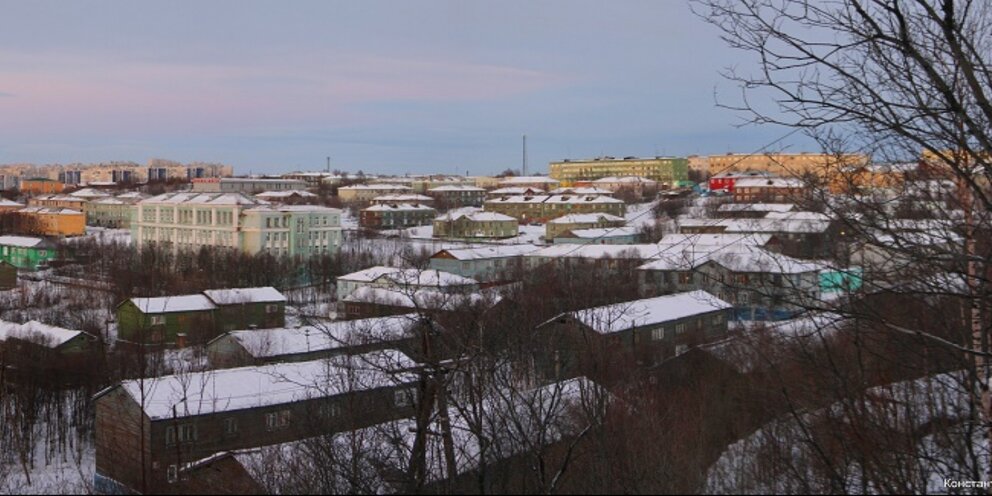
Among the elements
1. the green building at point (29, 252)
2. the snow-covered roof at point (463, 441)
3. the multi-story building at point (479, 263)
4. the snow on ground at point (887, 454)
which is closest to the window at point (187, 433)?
the snow-covered roof at point (463, 441)

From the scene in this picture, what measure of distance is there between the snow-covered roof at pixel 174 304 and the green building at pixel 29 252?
946 cm

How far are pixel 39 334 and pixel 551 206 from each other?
21.7 metres

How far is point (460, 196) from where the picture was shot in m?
38.6

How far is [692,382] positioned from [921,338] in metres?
5.33

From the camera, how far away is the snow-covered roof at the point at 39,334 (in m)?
9.08

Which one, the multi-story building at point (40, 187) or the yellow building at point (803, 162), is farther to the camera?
the multi-story building at point (40, 187)

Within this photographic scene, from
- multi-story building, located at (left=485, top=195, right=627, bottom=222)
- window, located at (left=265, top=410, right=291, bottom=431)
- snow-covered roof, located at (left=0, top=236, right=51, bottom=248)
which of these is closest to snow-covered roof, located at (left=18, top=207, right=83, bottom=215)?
snow-covered roof, located at (left=0, top=236, right=51, bottom=248)

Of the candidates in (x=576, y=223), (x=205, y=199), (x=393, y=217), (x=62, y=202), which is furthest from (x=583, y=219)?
(x=62, y=202)

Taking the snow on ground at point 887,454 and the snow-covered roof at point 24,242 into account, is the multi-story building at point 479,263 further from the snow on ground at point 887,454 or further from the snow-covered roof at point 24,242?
the snow on ground at point 887,454

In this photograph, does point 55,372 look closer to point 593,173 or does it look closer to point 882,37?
point 882,37

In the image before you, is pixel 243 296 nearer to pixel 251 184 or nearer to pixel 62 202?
pixel 62 202

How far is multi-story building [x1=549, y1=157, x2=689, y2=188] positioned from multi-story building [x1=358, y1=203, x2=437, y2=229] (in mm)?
17274

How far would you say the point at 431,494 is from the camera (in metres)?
1.92

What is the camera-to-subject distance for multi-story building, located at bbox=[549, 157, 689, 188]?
45.6m
